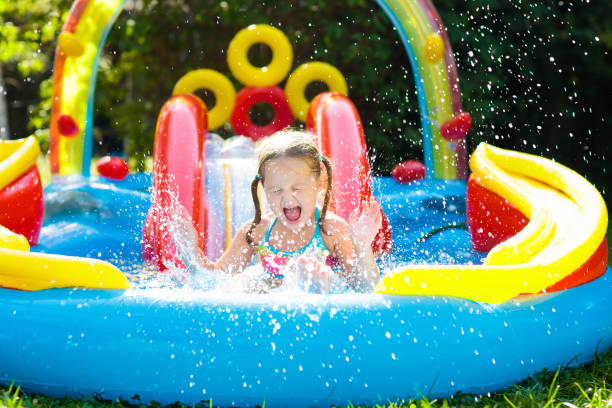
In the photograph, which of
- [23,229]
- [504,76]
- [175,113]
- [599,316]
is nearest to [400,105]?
[504,76]

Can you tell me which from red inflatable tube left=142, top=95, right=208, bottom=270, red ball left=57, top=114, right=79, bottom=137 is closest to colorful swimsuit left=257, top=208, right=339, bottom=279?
red inflatable tube left=142, top=95, right=208, bottom=270

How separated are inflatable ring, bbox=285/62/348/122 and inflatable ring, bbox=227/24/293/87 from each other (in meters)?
0.09

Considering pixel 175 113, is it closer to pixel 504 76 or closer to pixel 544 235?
pixel 544 235

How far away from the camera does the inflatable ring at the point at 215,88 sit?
5.16m

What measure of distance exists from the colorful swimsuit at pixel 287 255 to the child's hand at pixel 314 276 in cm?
24

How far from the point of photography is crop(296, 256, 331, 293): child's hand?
9.24 feet

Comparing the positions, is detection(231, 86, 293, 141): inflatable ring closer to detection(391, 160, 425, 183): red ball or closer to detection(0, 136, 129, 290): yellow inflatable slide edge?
detection(391, 160, 425, 183): red ball

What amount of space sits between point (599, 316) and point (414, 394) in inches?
32.4

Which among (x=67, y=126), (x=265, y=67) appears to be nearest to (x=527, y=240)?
(x=265, y=67)

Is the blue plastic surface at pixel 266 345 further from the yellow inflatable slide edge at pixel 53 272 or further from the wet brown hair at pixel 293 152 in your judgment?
the wet brown hair at pixel 293 152

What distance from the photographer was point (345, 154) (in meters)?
3.96

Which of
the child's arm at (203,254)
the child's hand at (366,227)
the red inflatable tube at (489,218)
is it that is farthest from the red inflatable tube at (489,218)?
the child's arm at (203,254)

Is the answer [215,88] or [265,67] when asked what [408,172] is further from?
[215,88]

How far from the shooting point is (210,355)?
221cm
